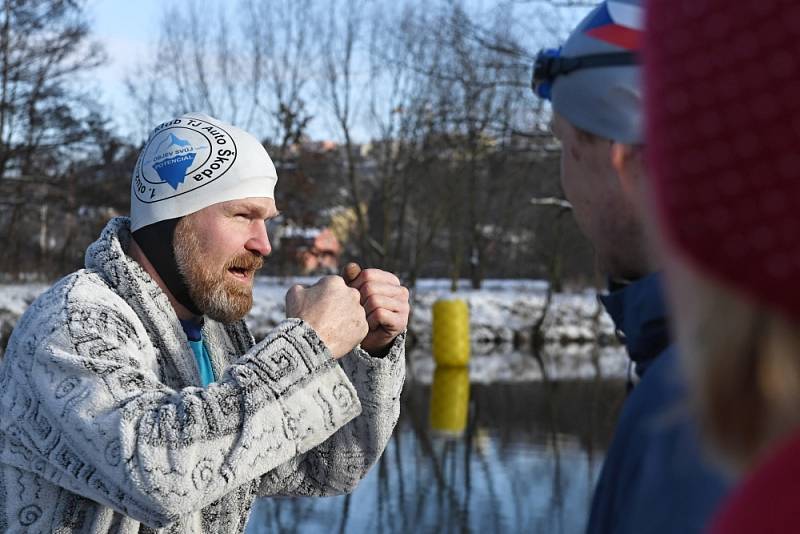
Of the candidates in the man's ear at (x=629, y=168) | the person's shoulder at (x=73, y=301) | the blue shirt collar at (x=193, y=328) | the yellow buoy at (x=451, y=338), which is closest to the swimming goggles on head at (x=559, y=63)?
the man's ear at (x=629, y=168)

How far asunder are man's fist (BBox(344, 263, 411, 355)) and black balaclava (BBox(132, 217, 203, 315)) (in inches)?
18.0

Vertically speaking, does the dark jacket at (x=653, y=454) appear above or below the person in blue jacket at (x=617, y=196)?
below

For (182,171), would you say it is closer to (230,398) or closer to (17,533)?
(230,398)

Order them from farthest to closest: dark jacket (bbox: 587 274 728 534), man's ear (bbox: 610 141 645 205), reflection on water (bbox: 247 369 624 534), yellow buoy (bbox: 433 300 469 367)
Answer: yellow buoy (bbox: 433 300 469 367) < reflection on water (bbox: 247 369 624 534) < man's ear (bbox: 610 141 645 205) < dark jacket (bbox: 587 274 728 534)

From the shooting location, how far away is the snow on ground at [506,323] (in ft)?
65.6

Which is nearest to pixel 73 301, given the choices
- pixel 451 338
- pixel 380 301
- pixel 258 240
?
pixel 258 240

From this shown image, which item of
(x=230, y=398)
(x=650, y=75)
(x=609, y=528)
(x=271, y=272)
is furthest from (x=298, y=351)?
(x=271, y=272)

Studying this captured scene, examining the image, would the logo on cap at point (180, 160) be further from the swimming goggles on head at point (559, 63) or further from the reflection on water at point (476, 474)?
the reflection on water at point (476, 474)

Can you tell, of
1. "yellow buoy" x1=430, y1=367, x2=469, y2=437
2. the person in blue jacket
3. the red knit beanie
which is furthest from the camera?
"yellow buoy" x1=430, y1=367, x2=469, y2=437

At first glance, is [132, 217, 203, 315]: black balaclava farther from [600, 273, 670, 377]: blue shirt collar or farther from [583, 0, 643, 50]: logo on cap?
[600, 273, 670, 377]: blue shirt collar

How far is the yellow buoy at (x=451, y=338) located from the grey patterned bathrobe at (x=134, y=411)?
16.1 m

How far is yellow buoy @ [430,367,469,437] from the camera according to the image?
1142 cm

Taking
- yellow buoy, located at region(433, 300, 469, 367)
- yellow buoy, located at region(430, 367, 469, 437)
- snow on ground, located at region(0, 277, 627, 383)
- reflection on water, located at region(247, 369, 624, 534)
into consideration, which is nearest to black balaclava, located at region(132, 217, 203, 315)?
reflection on water, located at region(247, 369, 624, 534)

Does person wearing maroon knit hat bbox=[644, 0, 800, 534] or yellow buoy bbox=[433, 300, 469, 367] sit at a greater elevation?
person wearing maroon knit hat bbox=[644, 0, 800, 534]
